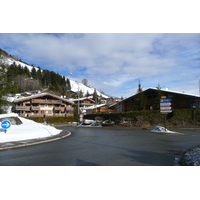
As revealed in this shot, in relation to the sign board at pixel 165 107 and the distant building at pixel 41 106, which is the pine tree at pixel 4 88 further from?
the distant building at pixel 41 106

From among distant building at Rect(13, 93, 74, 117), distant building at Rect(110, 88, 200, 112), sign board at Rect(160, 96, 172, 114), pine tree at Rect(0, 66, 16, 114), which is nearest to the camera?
sign board at Rect(160, 96, 172, 114)

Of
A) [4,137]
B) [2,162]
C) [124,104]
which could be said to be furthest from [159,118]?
[2,162]

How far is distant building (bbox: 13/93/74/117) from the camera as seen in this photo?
54656mm

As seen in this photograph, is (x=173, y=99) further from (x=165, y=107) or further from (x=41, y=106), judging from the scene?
(x=41, y=106)

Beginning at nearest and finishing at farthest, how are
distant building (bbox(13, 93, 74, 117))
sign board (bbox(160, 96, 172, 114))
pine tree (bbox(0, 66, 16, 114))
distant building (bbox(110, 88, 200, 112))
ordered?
sign board (bbox(160, 96, 172, 114)) → pine tree (bbox(0, 66, 16, 114)) → distant building (bbox(110, 88, 200, 112)) → distant building (bbox(13, 93, 74, 117))

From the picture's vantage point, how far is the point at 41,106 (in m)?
56.9

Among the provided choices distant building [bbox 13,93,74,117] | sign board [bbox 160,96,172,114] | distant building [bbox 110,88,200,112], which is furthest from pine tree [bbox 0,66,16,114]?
distant building [bbox 13,93,74,117]

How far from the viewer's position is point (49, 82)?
Answer: 128 m

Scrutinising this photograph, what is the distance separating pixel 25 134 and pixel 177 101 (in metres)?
30.9

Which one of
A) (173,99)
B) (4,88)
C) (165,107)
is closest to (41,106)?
(4,88)

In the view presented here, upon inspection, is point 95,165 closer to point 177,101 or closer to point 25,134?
point 25,134

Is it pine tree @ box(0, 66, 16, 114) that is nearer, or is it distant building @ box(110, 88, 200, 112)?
pine tree @ box(0, 66, 16, 114)

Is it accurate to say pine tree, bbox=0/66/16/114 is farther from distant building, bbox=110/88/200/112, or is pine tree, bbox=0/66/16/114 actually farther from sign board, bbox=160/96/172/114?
distant building, bbox=110/88/200/112

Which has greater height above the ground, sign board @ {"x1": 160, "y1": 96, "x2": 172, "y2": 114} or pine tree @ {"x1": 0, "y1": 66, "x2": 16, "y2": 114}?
pine tree @ {"x1": 0, "y1": 66, "x2": 16, "y2": 114}
